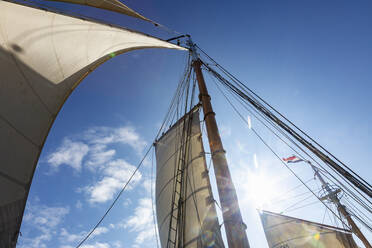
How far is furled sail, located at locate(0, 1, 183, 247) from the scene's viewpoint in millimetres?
2598

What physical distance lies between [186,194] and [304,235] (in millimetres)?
12791

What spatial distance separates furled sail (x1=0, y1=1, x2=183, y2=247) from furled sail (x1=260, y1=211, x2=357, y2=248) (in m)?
17.1

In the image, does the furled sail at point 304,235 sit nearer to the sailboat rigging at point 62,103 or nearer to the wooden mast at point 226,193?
the sailboat rigging at point 62,103

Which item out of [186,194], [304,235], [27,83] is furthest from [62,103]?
[304,235]

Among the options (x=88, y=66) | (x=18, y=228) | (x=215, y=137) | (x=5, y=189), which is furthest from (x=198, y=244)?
(x=88, y=66)

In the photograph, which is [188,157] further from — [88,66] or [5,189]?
[5,189]

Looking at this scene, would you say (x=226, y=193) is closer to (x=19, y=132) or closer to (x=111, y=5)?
(x=19, y=132)

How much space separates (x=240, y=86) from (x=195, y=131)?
11.8 ft

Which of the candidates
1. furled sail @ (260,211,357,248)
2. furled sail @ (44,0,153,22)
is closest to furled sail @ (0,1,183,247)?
furled sail @ (44,0,153,22)

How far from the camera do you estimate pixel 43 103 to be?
3.52 m

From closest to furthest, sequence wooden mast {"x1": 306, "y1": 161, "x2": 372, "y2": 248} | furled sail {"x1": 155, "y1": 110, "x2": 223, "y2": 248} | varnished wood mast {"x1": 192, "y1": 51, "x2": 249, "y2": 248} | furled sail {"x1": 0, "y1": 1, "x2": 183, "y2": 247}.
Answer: furled sail {"x1": 0, "y1": 1, "x2": 183, "y2": 247} < varnished wood mast {"x1": 192, "y1": 51, "x2": 249, "y2": 248} < furled sail {"x1": 155, "y1": 110, "x2": 223, "y2": 248} < wooden mast {"x1": 306, "y1": 161, "x2": 372, "y2": 248}

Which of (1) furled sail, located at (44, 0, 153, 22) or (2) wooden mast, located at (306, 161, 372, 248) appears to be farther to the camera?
(2) wooden mast, located at (306, 161, 372, 248)

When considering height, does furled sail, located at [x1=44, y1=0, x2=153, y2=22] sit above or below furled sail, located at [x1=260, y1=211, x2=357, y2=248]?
above

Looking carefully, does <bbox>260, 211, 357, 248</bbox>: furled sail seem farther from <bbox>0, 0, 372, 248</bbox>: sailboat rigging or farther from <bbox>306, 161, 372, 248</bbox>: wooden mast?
<bbox>0, 0, 372, 248</bbox>: sailboat rigging
